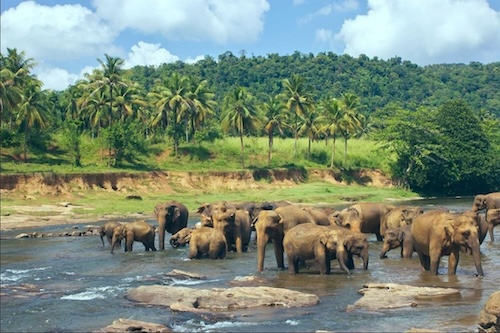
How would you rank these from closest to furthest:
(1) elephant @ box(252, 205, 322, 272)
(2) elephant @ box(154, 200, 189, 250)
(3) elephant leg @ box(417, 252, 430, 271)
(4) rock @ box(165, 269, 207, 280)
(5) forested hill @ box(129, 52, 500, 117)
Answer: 1. (4) rock @ box(165, 269, 207, 280)
2. (3) elephant leg @ box(417, 252, 430, 271)
3. (1) elephant @ box(252, 205, 322, 272)
4. (2) elephant @ box(154, 200, 189, 250)
5. (5) forested hill @ box(129, 52, 500, 117)

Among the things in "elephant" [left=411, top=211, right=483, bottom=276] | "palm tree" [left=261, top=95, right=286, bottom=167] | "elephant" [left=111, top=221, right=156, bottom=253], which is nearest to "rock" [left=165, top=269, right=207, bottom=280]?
"elephant" [left=411, top=211, right=483, bottom=276]

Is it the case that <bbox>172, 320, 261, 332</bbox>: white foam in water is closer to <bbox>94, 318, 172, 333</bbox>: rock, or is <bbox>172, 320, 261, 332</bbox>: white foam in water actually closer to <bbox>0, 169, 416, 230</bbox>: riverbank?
<bbox>94, 318, 172, 333</bbox>: rock

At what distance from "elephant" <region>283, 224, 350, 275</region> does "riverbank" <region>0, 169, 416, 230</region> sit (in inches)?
1007

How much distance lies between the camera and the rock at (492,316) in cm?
1163

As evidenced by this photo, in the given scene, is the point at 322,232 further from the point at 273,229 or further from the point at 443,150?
the point at 443,150

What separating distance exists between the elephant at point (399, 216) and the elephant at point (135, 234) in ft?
32.1

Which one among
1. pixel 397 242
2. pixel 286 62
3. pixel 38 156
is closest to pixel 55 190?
pixel 38 156

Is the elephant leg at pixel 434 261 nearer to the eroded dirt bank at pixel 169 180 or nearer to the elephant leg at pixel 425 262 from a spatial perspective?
the elephant leg at pixel 425 262

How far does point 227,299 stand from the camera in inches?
650

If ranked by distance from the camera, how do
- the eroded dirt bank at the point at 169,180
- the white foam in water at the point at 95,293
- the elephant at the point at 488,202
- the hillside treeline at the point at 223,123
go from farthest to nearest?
the hillside treeline at the point at 223,123
the eroded dirt bank at the point at 169,180
the elephant at the point at 488,202
the white foam in water at the point at 95,293

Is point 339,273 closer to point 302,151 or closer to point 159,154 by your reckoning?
point 159,154

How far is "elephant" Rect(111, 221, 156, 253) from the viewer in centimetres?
2917

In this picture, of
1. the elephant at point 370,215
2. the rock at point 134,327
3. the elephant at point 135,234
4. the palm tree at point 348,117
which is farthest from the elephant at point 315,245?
the palm tree at point 348,117

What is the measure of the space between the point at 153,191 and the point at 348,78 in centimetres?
11650
